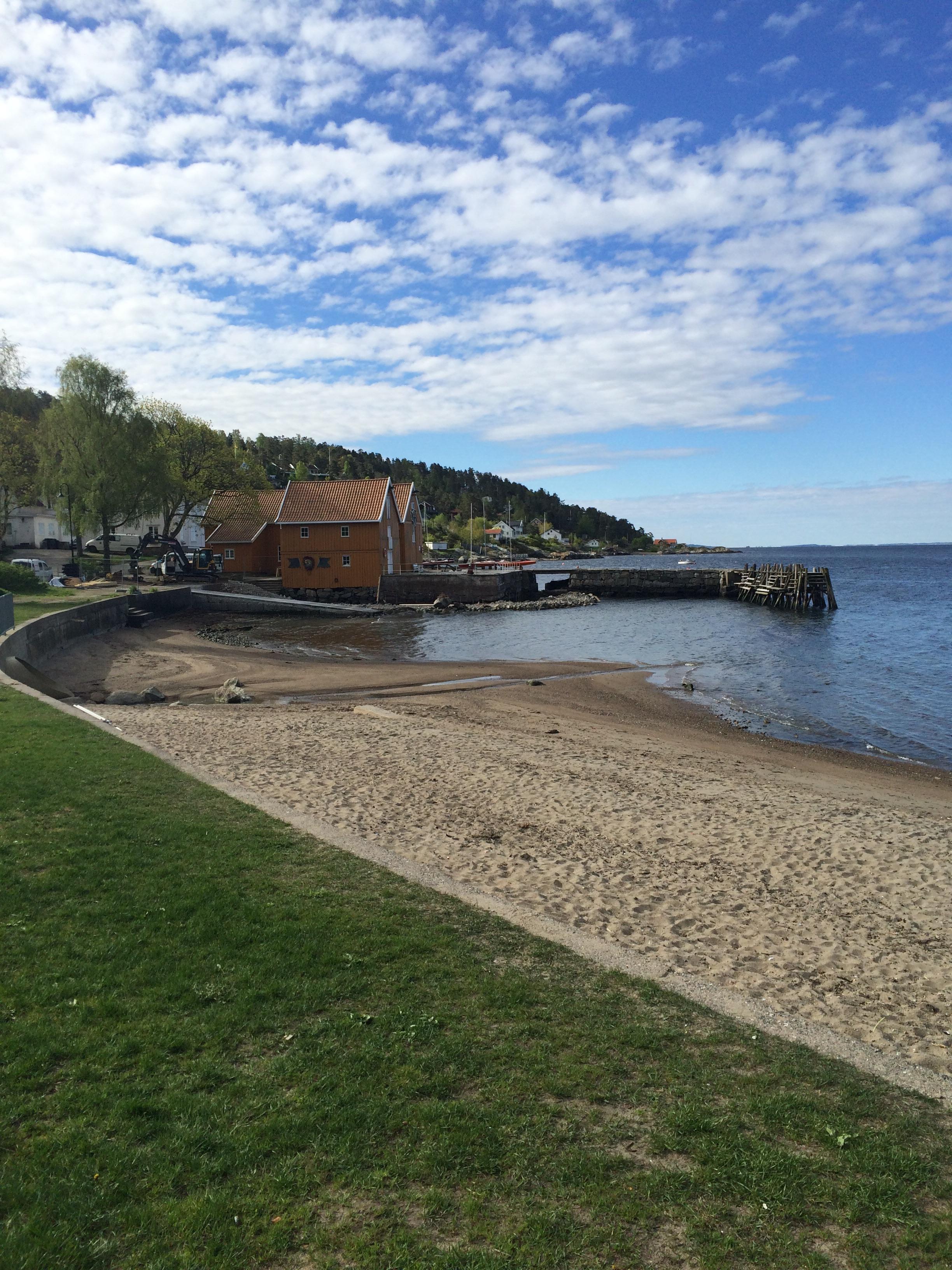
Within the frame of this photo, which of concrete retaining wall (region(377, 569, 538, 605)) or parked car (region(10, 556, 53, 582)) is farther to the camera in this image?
concrete retaining wall (region(377, 569, 538, 605))

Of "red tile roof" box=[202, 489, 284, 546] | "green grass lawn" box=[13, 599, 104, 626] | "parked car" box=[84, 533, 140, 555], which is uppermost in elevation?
"red tile roof" box=[202, 489, 284, 546]

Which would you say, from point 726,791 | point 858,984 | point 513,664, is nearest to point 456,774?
point 726,791

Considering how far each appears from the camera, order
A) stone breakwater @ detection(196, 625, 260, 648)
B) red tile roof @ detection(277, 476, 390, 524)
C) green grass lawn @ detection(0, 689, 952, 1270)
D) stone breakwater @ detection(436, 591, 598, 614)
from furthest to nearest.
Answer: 1. stone breakwater @ detection(436, 591, 598, 614)
2. red tile roof @ detection(277, 476, 390, 524)
3. stone breakwater @ detection(196, 625, 260, 648)
4. green grass lawn @ detection(0, 689, 952, 1270)

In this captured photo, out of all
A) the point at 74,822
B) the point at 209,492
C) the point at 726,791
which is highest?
the point at 209,492

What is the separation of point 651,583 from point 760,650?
38993 millimetres

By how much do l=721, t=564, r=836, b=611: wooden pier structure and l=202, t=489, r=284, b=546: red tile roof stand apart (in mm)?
40535

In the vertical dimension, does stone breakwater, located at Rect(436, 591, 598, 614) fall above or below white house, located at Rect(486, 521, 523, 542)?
below

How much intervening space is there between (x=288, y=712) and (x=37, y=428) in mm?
47009

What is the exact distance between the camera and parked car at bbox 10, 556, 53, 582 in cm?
4719

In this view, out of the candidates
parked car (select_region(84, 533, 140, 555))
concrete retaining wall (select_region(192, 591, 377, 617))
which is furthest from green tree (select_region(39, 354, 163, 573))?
parked car (select_region(84, 533, 140, 555))

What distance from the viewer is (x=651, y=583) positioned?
253ft

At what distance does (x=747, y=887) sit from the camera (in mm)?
9453

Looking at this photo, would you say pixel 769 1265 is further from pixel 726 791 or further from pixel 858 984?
pixel 726 791

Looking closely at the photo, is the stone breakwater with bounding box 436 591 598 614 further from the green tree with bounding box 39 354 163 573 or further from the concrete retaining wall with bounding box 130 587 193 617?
the green tree with bounding box 39 354 163 573
